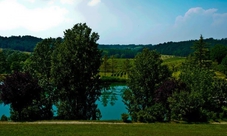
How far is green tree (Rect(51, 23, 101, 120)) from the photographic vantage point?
35844mm

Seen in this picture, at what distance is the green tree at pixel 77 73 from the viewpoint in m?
35.8

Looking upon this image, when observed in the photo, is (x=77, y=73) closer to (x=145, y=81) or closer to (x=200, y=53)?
(x=145, y=81)

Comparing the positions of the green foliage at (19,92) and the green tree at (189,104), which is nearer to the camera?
the green foliage at (19,92)

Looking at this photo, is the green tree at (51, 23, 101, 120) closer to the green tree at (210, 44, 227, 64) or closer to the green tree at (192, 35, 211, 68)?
the green tree at (192, 35, 211, 68)

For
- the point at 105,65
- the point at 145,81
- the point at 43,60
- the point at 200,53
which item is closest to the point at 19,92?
the point at 43,60

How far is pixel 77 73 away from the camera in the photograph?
119 ft

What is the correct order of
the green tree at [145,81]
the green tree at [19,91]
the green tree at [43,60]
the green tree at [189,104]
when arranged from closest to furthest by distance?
the green tree at [19,91] < the green tree at [189,104] < the green tree at [145,81] < the green tree at [43,60]

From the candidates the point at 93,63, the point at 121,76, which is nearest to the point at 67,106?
the point at 93,63

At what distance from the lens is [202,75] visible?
126 feet

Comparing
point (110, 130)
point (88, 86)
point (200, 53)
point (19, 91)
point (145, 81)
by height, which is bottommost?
point (110, 130)

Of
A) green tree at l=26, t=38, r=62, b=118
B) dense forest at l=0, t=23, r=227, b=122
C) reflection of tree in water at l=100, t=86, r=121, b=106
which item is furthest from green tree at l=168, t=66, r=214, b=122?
reflection of tree in water at l=100, t=86, r=121, b=106

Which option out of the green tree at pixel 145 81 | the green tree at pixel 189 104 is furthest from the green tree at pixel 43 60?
the green tree at pixel 189 104

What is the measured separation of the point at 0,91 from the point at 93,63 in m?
12.2

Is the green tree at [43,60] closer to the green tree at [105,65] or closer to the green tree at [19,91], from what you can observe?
the green tree at [19,91]
